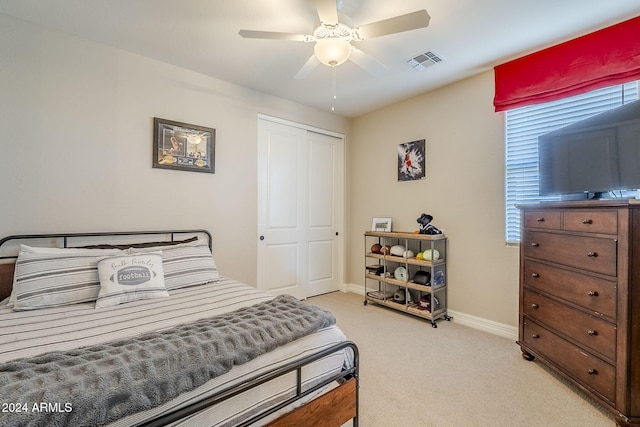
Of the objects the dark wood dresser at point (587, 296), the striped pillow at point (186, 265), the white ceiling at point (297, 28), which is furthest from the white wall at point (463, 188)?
the striped pillow at point (186, 265)

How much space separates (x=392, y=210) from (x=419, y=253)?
2.48 feet

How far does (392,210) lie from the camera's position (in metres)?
3.79

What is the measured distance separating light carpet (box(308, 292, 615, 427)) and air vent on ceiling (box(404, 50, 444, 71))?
2608 mm

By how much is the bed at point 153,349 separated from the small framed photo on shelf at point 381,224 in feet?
7.18

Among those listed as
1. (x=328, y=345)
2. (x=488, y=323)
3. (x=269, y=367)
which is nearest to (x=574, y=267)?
(x=488, y=323)

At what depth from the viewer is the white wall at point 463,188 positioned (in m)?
2.81

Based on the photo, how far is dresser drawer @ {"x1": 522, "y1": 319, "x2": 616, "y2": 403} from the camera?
1594 mm

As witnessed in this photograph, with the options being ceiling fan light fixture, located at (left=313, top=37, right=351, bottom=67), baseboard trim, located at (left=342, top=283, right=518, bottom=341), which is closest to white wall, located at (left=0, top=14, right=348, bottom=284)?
ceiling fan light fixture, located at (left=313, top=37, right=351, bottom=67)

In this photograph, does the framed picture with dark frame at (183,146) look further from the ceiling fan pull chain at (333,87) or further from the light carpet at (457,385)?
the light carpet at (457,385)

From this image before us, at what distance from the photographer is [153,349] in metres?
1.08

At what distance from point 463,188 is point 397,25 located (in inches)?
77.7

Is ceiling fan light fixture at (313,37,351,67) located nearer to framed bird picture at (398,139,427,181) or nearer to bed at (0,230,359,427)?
bed at (0,230,359,427)

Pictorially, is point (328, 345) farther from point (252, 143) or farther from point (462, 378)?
point (252, 143)

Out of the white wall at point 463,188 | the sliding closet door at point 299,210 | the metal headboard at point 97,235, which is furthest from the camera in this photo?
the sliding closet door at point 299,210
